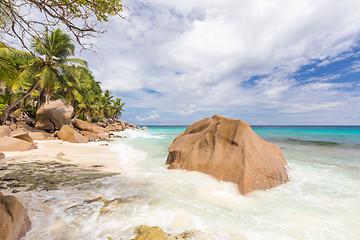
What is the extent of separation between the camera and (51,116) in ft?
51.2

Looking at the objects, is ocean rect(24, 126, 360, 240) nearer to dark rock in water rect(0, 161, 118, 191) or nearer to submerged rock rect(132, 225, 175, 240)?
submerged rock rect(132, 225, 175, 240)

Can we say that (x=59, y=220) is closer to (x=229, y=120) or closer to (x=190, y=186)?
(x=190, y=186)

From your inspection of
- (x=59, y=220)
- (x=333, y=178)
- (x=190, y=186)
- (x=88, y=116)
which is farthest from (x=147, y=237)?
(x=88, y=116)

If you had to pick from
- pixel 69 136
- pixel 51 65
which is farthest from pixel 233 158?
pixel 51 65

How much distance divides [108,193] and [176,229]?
77.6 inches

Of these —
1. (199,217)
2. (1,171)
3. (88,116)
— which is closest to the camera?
(199,217)

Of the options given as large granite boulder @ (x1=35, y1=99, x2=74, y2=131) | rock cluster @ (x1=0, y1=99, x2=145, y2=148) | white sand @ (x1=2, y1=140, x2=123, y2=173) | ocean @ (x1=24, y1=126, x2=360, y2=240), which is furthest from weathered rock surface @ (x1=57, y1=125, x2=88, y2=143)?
ocean @ (x1=24, y1=126, x2=360, y2=240)

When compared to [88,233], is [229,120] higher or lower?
higher

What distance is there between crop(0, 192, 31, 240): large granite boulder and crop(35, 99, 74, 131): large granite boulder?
17276 mm

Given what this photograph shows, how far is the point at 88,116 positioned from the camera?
39.2 meters

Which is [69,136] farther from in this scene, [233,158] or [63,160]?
[233,158]

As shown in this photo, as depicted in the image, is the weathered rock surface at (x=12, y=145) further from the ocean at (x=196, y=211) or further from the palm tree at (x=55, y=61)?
the palm tree at (x=55, y=61)

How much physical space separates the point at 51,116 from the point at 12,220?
17.6 metres

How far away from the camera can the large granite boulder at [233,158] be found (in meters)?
4.45
